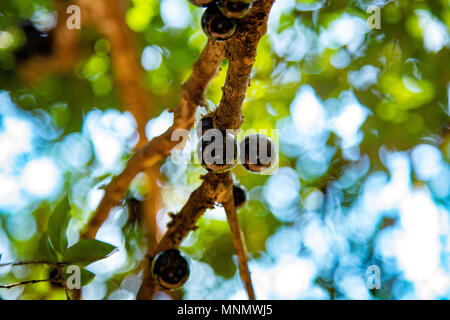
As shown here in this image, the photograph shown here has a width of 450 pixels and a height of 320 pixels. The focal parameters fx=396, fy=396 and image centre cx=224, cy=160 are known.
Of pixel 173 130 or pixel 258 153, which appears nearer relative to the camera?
pixel 258 153

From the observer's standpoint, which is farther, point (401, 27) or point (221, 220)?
point (221, 220)

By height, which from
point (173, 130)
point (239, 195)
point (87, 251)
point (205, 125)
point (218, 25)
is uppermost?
point (218, 25)

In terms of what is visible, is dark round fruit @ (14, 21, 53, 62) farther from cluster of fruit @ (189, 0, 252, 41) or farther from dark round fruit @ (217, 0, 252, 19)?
dark round fruit @ (217, 0, 252, 19)

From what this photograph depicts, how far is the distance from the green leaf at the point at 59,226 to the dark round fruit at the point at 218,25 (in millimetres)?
971

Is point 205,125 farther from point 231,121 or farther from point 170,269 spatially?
point 170,269

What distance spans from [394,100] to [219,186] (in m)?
2.20

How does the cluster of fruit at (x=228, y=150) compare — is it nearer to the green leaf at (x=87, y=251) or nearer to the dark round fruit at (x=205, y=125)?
the dark round fruit at (x=205, y=125)

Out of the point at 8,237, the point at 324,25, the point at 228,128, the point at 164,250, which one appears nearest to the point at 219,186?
the point at 228,128

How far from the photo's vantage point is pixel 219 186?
6.31 ft

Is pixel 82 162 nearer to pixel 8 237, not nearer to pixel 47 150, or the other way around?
pixel 47 150

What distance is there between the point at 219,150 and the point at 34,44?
10.0 feet

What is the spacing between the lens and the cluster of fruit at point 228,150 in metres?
1.68

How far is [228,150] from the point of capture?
167 centimetres

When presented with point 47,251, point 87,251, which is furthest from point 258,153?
point 47,251
